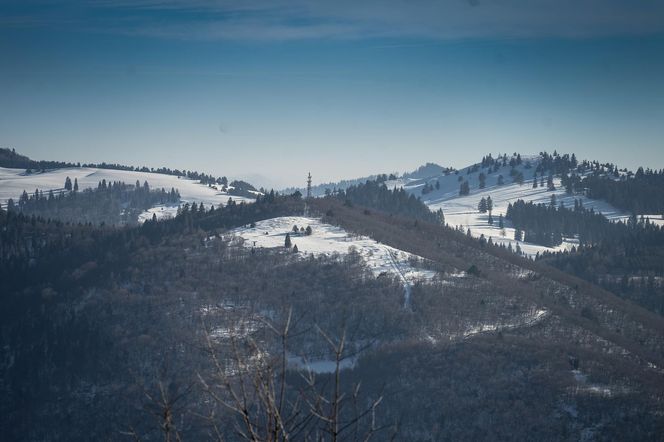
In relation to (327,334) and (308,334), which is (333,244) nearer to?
(308,334)

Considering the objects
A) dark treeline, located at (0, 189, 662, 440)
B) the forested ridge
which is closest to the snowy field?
the forested ridge

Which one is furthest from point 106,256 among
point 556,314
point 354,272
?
point 556,314

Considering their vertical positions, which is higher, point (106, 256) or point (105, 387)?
point (106, 256)

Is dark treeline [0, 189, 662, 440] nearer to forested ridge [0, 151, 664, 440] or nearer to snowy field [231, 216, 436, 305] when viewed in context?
forested ridge [0, 151, 664, 440]

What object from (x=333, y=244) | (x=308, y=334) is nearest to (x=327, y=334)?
(x=308, y=334)

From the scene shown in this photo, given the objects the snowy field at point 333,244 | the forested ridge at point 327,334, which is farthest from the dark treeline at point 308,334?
the snowy field at point 333,244

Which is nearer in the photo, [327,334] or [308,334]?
[327,334]

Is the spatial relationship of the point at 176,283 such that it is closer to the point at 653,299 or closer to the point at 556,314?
the point at 556,314

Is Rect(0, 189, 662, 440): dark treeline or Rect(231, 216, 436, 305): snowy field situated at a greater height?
Rect(231, 216, 436, 305): snowy field
